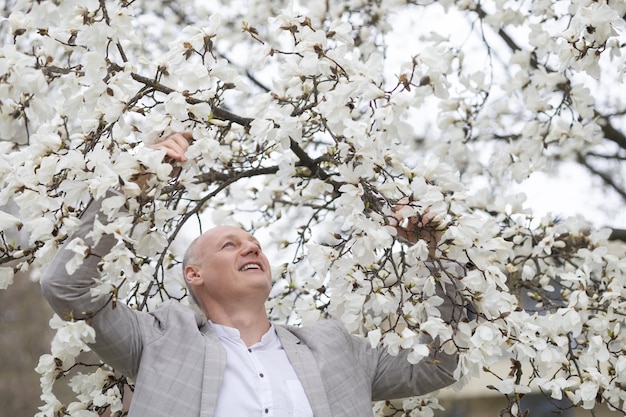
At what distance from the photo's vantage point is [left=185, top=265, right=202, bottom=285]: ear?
8.59ft

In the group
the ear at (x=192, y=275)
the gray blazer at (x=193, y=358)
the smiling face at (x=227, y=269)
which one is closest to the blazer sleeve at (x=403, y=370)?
the gray blazer at (x=193, y=358)

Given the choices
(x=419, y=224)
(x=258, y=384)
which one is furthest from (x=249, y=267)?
(x=419, y=224)

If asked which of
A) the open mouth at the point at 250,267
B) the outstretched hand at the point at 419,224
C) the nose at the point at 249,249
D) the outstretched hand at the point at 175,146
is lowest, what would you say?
the open mouth at the point at 250,267

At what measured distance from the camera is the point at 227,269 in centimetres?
257

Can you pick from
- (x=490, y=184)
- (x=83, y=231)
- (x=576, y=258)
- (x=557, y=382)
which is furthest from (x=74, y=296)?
(x=490, y=184)

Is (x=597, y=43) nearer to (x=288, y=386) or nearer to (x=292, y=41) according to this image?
(x=292, y=41)

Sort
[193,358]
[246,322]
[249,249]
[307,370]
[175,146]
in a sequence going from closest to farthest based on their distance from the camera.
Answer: [175,146]
[193,358]
[307,370]
[246,322]
[249,249]

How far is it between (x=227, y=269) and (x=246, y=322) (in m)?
0.19

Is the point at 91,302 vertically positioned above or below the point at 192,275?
above

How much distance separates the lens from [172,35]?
16.5ft

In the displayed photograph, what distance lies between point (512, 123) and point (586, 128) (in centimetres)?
225

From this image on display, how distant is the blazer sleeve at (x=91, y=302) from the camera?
2012 mm

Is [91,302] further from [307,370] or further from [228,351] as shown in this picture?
[307,370]

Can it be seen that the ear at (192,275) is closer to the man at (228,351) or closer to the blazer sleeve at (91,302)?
the man at (228,351)
